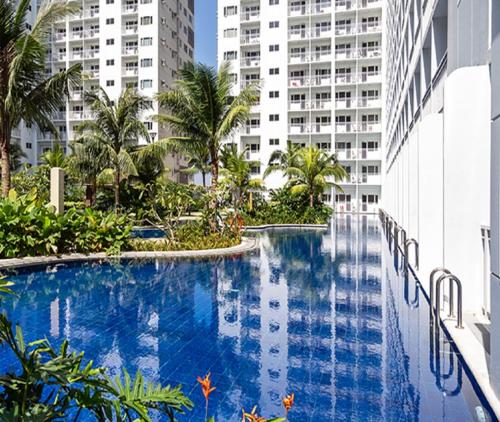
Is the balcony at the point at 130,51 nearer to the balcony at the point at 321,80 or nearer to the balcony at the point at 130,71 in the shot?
the balcony at the point at 130,71

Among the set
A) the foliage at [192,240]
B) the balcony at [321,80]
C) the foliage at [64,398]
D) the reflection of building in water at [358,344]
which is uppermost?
the balcony at [321,80]

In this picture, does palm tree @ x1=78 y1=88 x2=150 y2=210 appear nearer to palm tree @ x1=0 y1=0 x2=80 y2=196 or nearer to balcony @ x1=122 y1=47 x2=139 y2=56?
palm tree @ x1=0 y1=0 x2=80 y2=196

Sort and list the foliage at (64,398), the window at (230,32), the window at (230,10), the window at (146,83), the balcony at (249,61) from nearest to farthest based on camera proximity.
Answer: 1. the foliage at (64,398)
2. the balcony at (249,61)
3. the window at (230,32)
4. the window at (230,10)
5. the window at (146,83)

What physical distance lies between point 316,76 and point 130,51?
21974 millimetres

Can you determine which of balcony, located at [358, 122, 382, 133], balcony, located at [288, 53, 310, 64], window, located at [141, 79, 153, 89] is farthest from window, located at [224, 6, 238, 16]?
balcony, located at [358, 122, 382, 133]

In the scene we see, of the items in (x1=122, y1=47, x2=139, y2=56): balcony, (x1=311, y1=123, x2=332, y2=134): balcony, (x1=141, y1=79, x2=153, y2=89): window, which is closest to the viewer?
(x1=311, y1=123, x2=332, y2=134): balcony

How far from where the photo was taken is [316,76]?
4650cm

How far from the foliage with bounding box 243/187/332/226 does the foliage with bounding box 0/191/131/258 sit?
1300cm

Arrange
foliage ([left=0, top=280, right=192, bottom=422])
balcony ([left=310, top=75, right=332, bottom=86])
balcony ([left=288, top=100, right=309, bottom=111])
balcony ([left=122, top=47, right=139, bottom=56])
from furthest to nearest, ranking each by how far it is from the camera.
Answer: balcony ([left=122, top=47, right=139, bottom=56]) < balcony ([left=288, top=100, right=309, bottom=111]) < balcony ([left=310, top=75, right=332, bottom=86]) < foliage ([left=0, top=280, right=192, bottom=422])

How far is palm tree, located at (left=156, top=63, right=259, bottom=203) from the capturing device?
757 inches

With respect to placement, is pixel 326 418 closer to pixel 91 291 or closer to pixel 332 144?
pixel 91 291

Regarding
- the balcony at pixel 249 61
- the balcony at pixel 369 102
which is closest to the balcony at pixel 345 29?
the balcony at pixel 369 102

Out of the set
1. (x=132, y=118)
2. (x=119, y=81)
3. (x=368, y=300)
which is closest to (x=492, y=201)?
(x=368, y=300)

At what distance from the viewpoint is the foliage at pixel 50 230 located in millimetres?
12578
